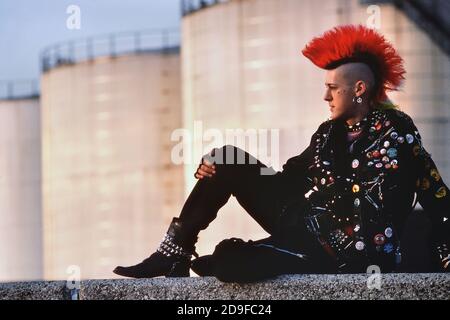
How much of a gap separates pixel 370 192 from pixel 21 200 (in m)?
23.5

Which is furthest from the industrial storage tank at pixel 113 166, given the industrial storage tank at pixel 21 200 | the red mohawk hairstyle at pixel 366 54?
the red mohawk hairstyle at pixel 366 54

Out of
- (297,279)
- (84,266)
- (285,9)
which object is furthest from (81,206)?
(297,279)

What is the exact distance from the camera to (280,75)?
65.1ft

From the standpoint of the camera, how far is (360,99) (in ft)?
26.0

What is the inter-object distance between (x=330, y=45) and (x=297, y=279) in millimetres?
2309

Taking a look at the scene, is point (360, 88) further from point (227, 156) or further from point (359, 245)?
point (359, 245)

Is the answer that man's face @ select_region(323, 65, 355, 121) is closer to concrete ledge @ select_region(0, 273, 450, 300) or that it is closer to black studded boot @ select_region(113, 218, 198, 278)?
black studded boot @ select_region(113, 218, 198, 278)

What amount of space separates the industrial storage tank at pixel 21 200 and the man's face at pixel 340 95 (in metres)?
22.5

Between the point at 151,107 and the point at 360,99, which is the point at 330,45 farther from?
the point at 151,107

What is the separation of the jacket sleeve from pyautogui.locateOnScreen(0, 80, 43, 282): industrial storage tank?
23000 mm

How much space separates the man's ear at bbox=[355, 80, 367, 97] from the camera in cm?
795
